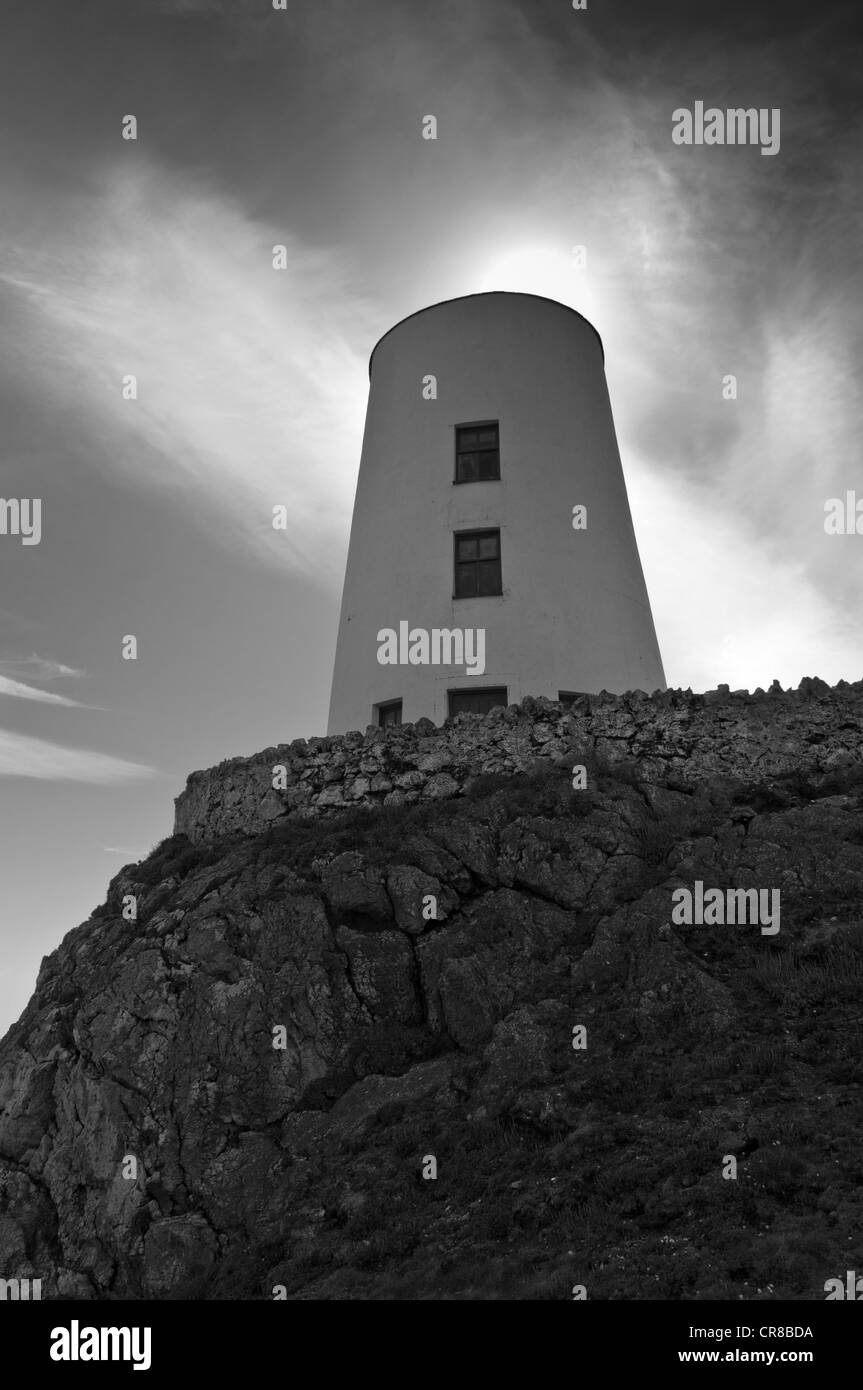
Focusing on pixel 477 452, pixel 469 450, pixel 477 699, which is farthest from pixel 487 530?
pixel 477 699

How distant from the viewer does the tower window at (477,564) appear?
72.2ft

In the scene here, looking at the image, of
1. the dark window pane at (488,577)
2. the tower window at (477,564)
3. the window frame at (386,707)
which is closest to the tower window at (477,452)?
the tower window at (477,564)

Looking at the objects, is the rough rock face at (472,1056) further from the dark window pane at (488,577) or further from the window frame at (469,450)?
the window frame at (469,450)

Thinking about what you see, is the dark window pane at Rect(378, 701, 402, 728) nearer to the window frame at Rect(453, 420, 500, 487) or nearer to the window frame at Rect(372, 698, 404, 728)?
the window frame at Rect(372, 698, 404, 728)

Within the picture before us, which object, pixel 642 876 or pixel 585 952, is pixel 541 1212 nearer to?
pixel 585 952

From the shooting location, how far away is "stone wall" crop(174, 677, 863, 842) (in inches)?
669

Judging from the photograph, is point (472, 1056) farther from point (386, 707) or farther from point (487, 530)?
point (487, 530)

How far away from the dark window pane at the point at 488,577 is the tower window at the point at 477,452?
2305 mm

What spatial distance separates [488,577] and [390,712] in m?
3.89

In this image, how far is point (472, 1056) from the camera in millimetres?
13141

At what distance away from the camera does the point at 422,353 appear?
24922 mm

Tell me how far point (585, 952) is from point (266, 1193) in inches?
215
